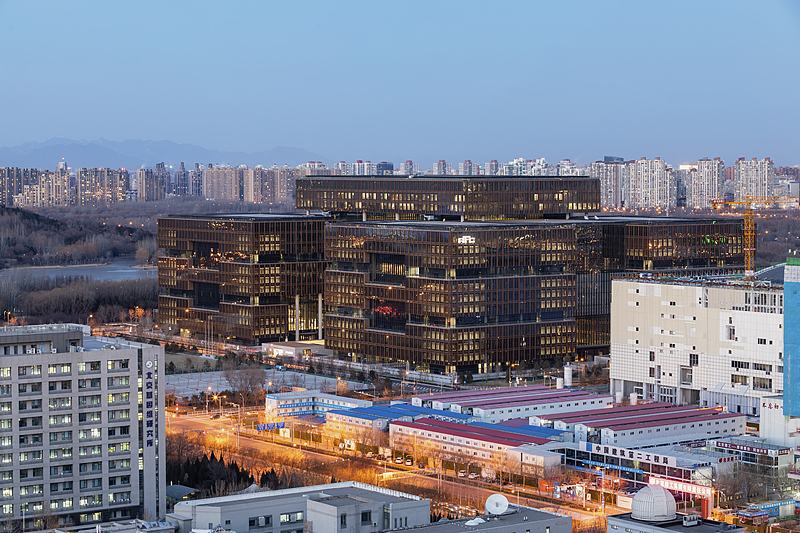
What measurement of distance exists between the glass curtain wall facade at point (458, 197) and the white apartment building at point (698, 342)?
1846 centimetres

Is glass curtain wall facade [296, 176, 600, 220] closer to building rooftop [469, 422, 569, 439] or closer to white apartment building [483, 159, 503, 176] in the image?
building rooftop [469, 422, 569, 439]

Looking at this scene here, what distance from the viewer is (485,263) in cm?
7612

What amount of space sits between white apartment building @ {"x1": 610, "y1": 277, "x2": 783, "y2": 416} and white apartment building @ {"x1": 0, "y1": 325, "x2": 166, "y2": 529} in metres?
28.1

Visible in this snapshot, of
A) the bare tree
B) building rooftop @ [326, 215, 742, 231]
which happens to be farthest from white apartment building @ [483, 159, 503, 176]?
the bare tree

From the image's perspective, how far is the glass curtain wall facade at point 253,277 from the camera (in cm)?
8888

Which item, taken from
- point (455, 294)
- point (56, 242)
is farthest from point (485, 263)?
point (56, 242)

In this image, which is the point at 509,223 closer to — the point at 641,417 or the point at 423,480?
the point at 641,417

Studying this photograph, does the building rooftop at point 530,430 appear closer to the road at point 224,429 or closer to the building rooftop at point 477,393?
the building rooftop at point 477,393

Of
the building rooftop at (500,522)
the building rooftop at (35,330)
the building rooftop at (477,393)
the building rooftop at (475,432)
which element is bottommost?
the building rooftop at (475,432)

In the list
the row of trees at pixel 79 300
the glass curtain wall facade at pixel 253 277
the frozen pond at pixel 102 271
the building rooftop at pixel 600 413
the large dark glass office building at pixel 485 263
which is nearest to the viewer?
the building rooftop at pixel 600 413

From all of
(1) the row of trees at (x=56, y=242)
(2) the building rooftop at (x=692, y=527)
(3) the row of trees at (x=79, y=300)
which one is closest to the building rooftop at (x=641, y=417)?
(2) the building rooftop at (x=692, y=527)

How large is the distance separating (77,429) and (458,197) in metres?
44.5

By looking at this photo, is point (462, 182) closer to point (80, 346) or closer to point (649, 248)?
point (649, 248)

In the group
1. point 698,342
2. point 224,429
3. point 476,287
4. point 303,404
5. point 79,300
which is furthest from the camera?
point 79,300
